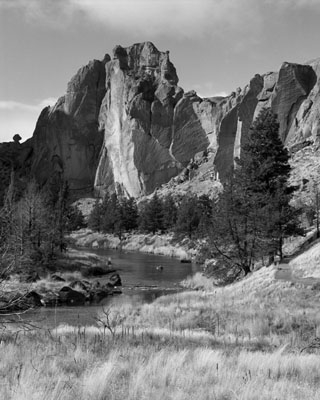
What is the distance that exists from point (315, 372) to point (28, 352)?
17.0 ft

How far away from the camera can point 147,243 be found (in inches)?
2926

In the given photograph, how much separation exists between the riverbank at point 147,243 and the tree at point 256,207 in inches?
936

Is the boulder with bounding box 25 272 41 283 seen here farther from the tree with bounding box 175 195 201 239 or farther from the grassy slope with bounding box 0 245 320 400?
the tree with bounding box 175 195 201 239

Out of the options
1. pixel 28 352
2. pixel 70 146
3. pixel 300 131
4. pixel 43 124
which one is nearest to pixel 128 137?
pixel 70 146

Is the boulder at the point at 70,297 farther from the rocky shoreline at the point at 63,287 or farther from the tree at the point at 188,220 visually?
the tree at the point at 188,220

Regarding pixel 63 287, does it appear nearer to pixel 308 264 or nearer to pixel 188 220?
pixel 308 264

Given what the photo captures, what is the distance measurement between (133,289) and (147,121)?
12361cm

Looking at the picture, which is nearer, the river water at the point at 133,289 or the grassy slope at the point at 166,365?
the grassy slope at the point at 166,365

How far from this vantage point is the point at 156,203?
3472 inches

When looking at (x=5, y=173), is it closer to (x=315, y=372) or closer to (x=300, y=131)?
(x=300, y=131)

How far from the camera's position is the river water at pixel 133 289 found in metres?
20.5

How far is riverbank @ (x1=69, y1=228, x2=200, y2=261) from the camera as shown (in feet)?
200

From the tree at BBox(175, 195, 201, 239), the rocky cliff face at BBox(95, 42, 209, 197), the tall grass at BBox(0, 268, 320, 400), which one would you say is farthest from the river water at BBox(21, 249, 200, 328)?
the rocky cliff face at BBox(95, 42, 209, 197)

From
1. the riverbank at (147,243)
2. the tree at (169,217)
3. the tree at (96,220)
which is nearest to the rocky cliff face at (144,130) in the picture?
the tree at (96,220)
